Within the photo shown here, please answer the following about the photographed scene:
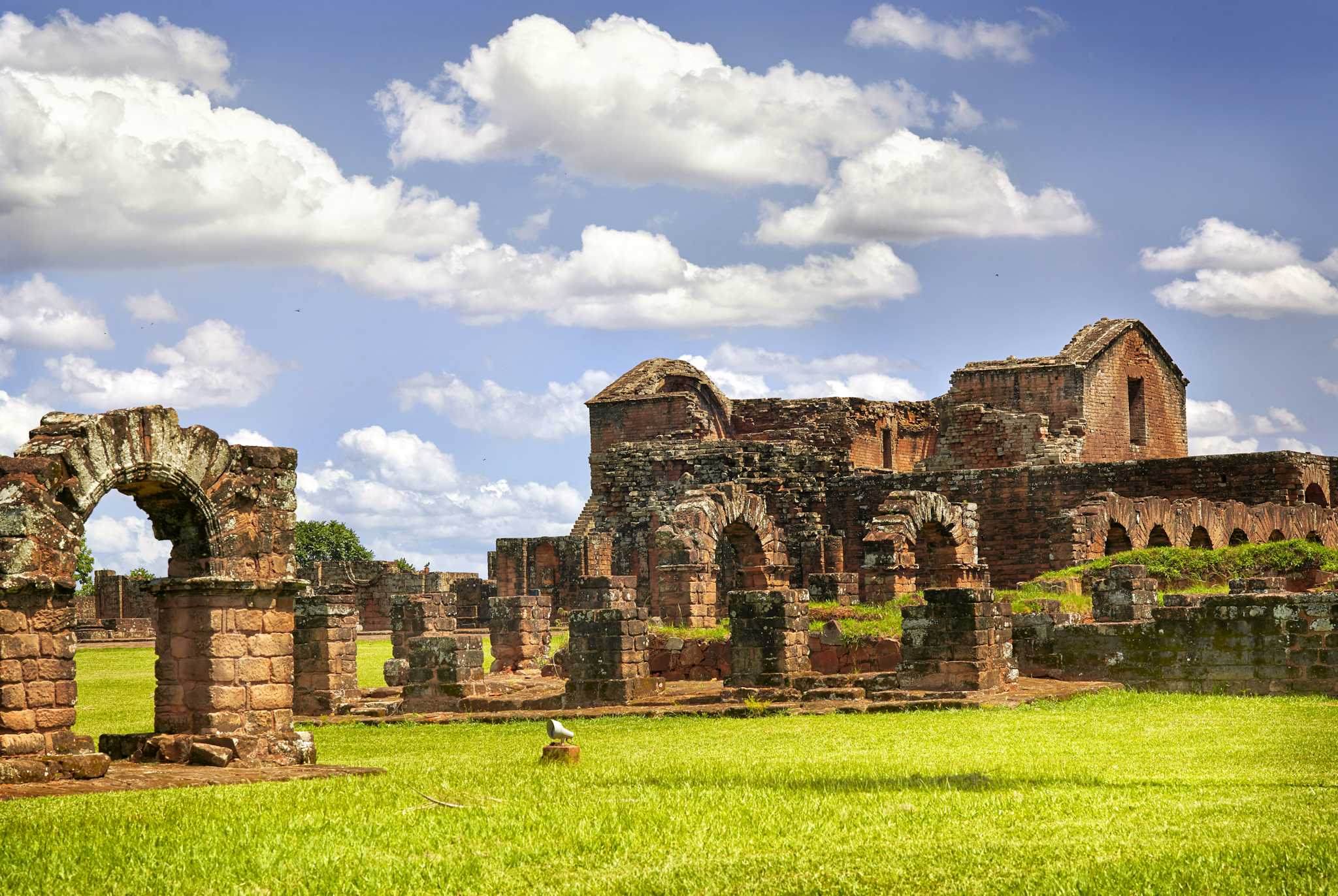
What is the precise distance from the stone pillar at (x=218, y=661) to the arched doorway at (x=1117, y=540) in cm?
2097

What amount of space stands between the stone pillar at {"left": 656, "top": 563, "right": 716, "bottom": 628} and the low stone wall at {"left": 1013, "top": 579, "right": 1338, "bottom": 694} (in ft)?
22.1

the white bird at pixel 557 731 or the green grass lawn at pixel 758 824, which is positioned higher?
the white bird at pixel 557 731

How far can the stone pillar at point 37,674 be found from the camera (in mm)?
12484

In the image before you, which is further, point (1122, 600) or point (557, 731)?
point (1122, 600)

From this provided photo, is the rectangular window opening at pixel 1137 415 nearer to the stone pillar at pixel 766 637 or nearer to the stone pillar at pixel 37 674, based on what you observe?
the stone pillar at pixel 766 637

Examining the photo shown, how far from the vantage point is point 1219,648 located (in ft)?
62.0

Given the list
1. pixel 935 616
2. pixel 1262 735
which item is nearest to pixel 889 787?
pixel 1262 735

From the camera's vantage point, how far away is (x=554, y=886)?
8.50m

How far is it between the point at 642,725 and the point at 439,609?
8119 millimetres

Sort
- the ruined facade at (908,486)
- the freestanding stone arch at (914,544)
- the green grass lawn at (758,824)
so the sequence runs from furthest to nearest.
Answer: the ruined facade at (908,486) → the freestanding stone arch at (914,544) → the green grass lawn at (758,824)

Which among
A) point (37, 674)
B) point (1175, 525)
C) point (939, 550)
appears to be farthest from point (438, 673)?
point (1175, 525)

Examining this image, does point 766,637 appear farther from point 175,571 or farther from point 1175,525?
point 1175,525

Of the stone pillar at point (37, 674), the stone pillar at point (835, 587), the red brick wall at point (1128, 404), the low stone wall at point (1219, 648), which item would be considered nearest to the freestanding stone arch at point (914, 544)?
the stone pillar at point (835, 587)

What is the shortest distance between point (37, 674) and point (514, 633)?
1501 centimetres
